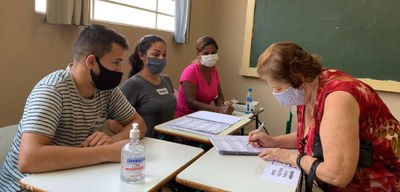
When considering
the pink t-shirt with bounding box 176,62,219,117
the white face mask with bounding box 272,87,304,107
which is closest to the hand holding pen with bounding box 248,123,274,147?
the white face mask with bounding box 272,87,304,107

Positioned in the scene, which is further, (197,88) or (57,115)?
(197,88)

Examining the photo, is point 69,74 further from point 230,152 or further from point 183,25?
point 183,25

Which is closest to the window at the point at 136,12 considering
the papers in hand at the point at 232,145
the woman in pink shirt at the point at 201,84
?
the woman in pink shirt at the point at 201,84

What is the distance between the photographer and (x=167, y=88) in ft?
8.25

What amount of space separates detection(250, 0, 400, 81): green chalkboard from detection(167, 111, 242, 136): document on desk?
2083mm

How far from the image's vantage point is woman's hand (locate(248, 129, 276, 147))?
5.72 feet

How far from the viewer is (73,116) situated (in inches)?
59.4

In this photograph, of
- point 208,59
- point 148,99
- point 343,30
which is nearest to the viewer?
point 148,99

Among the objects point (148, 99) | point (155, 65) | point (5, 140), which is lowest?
point (5, 140)

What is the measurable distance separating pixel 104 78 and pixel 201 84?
156cm

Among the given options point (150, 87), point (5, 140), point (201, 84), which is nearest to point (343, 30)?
point (201, 84)

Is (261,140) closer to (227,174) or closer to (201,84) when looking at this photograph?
(227,174)

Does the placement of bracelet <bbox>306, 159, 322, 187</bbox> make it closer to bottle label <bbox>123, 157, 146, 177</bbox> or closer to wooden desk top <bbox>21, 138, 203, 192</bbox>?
wooden desk top <bbox>21, 138, 203, 192</bbox>

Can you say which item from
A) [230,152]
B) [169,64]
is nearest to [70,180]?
[230,152]
